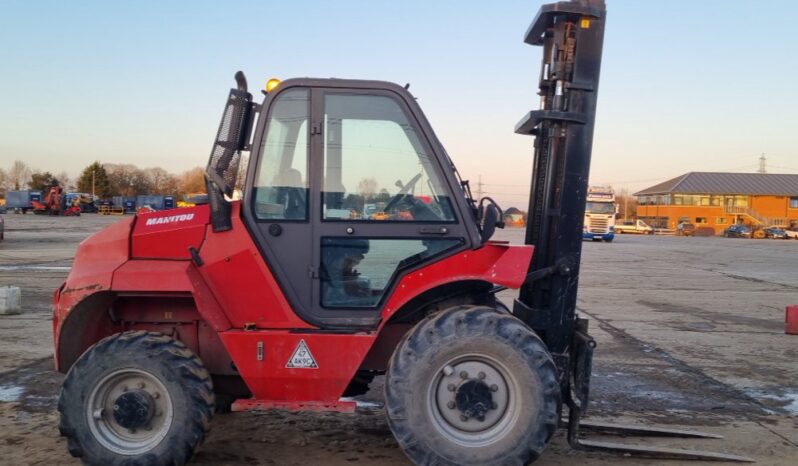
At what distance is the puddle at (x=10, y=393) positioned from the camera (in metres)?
6.40

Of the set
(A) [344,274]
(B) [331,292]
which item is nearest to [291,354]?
(B) [331,292]

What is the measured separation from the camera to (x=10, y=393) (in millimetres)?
6574

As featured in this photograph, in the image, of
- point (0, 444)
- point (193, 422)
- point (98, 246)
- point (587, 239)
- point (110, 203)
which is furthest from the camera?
point (110, 203)

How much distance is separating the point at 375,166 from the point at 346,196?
10.8 inches

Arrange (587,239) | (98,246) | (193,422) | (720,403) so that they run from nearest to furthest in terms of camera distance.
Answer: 1. (193,422)
2. (98,246)
3. (720,403)
4. (587,239)

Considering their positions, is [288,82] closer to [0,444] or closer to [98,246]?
[98,246]

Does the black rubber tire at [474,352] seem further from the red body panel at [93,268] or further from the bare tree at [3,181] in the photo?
the bare tree at [3,181]

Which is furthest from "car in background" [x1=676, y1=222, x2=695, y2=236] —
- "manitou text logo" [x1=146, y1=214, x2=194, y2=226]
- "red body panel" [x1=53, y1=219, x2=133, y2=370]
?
"red body panel" [x1=53, y1=219, x2=133, y2=370]

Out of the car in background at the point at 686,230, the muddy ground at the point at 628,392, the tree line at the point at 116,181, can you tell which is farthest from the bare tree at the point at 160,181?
the muddy ground at the point at 628,392

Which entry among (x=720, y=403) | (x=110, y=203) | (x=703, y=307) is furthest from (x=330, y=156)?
(x=110, y=203)

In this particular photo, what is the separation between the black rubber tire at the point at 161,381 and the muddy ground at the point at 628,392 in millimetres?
541

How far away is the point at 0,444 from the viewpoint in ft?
16.8

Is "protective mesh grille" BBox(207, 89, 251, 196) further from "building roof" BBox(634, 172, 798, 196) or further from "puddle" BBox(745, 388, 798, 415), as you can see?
"building roof" BBox(634, 172, 798, 196)

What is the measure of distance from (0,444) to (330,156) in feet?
10.8
